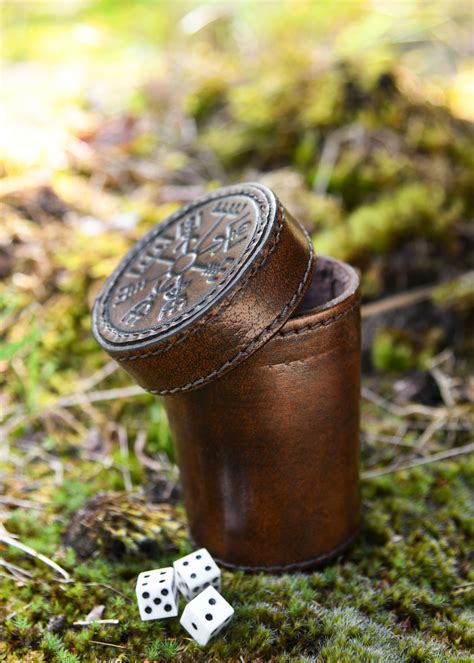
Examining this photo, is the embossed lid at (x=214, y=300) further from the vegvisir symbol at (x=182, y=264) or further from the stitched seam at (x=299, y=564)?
the stitched seam at (x=299, y=564)

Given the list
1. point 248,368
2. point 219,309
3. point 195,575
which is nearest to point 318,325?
point 248,368

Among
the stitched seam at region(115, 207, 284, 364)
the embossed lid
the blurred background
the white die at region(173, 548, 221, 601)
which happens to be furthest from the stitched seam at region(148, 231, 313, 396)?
the blurred background

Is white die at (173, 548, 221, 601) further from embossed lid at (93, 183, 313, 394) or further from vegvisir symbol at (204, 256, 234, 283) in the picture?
vegvisir symbol at (204, 256, 234, 283)

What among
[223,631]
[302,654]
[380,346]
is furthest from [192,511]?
[380,346]

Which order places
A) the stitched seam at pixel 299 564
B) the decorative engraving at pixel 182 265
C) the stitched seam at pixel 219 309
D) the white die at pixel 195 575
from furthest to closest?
the stitched seam at pixel 299 564 < the white die at pixel 195 575 < the decorative engraving at pixel 182 265 < the stitched seam at pixel 219 309

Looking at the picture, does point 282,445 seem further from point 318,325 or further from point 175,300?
point 175,300

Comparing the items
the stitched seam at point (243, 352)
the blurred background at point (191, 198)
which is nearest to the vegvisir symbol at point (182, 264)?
the stitched seam at point (243, 352)
